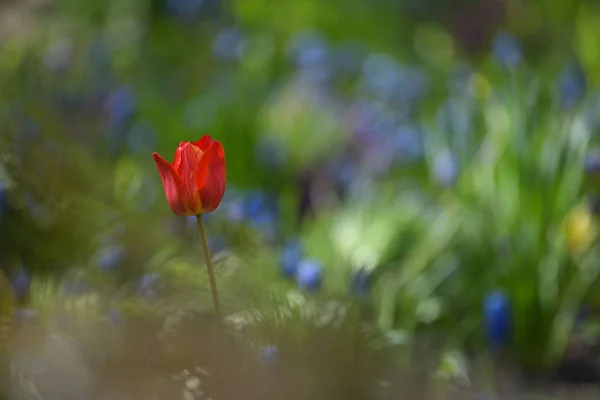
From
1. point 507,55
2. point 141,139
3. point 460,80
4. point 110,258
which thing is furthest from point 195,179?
point 460,80

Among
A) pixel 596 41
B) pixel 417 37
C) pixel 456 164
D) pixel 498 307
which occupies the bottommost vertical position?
pixel 498 307

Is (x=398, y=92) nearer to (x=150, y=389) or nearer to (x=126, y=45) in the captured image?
(x=126, y=45)

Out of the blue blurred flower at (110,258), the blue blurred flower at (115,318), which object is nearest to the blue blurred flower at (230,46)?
the blue blurred flower at (110,258)

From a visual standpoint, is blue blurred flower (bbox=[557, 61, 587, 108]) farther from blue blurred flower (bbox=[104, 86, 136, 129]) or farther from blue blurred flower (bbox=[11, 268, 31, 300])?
blue blurred flower (bbox=[11, 268, 31, 300])

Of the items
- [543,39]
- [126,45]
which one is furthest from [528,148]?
[126,45]

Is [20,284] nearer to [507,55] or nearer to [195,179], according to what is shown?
[195,179]

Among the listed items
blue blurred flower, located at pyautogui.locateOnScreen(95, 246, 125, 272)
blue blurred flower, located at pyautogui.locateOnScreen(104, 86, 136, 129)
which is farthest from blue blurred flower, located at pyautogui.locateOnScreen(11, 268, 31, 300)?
blue blurred flower, located at pyautogui.locateOnScreen(104, 86, 136, 129)
